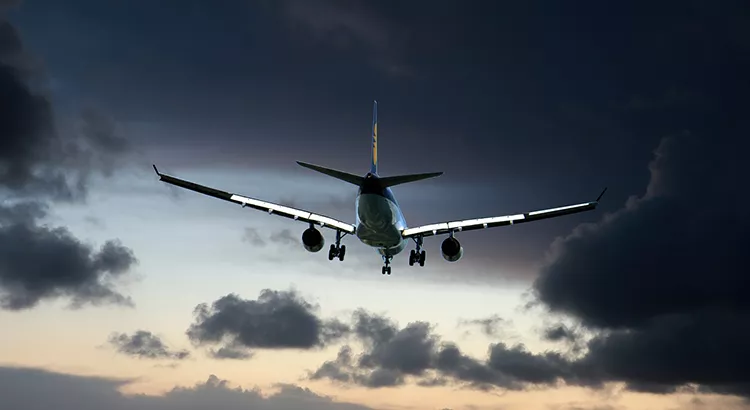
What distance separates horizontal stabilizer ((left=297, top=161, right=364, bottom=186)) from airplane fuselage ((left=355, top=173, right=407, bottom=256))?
58 centimetres

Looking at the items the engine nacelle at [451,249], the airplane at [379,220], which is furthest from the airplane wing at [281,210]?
the engine nacelle at [451,249]

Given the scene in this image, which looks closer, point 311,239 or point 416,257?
point 311,239

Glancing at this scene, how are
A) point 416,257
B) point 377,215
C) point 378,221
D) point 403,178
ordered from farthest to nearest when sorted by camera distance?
1. point 416,257
2. point 378,221
3. point 377,215
4. point 403,178

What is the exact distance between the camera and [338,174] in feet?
227

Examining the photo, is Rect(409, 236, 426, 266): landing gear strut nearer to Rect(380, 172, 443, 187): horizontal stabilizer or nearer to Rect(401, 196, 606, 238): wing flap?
Rect(401, 196, 606, 238): wing flap

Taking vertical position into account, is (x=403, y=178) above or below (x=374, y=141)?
below

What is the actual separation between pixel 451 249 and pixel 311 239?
13236 mm

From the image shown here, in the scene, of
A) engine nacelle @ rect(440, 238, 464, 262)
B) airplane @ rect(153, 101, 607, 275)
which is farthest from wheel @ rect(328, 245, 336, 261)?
engine nacelle @ rect(440, 238, 464, 262)

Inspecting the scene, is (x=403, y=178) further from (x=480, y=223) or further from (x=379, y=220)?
(x=480, y=223)

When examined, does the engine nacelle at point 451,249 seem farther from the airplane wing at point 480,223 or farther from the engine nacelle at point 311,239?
the engine nacelle at point 311,239

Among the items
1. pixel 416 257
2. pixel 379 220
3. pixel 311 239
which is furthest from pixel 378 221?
pixel 416 257

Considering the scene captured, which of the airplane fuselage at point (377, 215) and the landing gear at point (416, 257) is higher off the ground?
the landing gear at point (416, 257)

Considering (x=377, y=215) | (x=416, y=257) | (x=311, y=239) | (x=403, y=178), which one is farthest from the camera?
(x=416, y=257)

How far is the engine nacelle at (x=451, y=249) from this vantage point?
81.7 m
